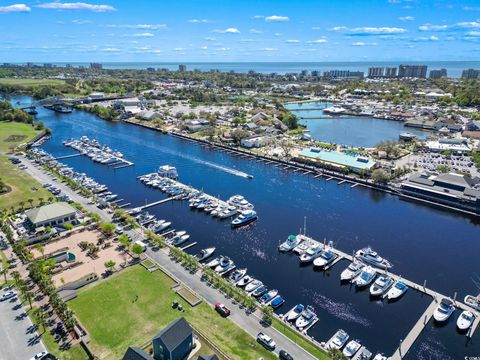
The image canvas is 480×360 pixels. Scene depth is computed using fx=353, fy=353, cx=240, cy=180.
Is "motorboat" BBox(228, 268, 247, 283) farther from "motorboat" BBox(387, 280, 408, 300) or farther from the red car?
"motorboat" BBox(387, 280, 408, 300)

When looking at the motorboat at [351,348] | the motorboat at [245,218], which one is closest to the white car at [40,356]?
the motorboat at [351,348]

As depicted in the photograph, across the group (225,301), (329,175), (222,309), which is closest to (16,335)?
(222,309)

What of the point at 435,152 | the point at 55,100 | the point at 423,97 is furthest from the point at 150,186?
the point at 423,97

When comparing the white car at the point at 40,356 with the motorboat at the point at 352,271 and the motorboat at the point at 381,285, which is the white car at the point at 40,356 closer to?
the motorboat at the point at 352,271

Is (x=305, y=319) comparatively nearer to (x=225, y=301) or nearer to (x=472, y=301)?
(x=225, y=301)

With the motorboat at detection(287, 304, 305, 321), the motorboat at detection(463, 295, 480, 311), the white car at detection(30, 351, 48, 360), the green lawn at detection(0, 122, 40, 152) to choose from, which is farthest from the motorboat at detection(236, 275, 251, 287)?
the green lawn at detection(0, 122, 40, 152)

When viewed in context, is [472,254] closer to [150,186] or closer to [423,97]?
[150,186]
